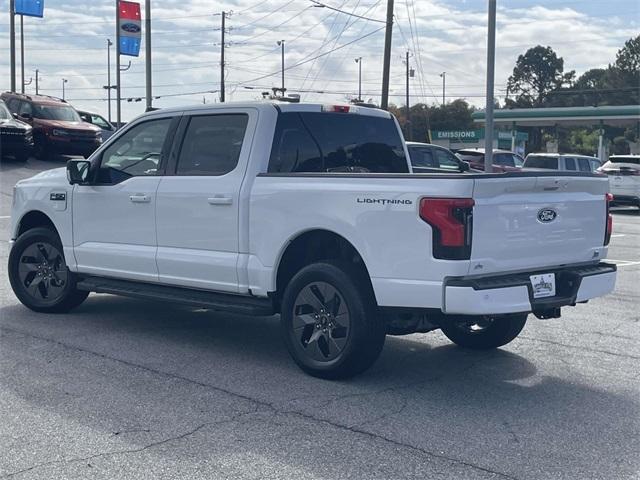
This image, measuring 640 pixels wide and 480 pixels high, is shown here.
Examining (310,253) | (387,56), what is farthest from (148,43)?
(310,253)

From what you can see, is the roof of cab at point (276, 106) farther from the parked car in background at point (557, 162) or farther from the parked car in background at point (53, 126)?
the parked car in background at point (53, 126)

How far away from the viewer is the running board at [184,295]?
6.89 m

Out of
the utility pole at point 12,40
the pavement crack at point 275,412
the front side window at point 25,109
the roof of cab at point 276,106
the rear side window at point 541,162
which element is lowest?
the pavement crack at point 275,412

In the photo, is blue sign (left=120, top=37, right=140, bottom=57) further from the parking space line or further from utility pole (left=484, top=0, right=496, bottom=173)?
the parking space line

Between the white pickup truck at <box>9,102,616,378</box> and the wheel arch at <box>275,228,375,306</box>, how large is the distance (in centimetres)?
1

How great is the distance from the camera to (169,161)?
7637mm

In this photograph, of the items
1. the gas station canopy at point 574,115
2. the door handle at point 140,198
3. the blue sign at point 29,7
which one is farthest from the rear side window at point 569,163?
the blue sign at point 29,7

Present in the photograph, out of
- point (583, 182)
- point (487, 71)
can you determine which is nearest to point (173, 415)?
point (583, 182)

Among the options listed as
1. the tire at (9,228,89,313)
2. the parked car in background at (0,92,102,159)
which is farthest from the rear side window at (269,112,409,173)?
the parked car in background at (0,92,102,159)

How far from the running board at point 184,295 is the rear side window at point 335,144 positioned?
1.07m

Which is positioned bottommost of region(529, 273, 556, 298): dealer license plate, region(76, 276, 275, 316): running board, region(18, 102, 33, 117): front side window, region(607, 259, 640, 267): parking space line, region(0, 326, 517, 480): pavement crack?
region(0, 326, 517, 480): pavement crack

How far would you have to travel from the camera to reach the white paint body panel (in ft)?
19.0

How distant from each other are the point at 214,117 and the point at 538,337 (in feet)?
11.4

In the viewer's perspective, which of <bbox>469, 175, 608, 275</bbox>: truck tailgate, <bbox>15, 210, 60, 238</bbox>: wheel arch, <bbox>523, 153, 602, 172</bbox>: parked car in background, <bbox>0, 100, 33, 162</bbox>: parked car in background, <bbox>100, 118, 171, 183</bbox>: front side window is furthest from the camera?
<bbox>0, 100, 33, 162</bbox>: parked car in background
